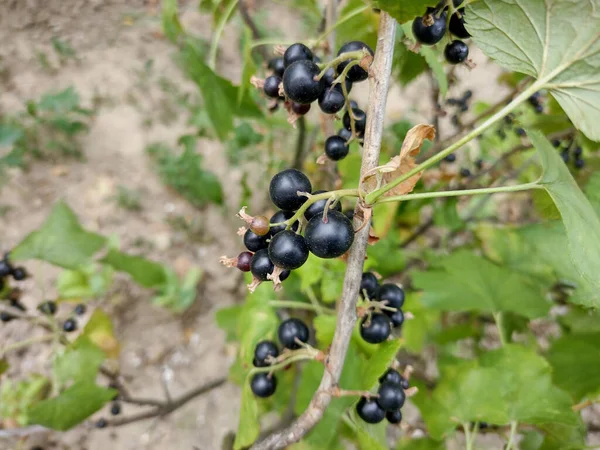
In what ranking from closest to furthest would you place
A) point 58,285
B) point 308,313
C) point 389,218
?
point 389,218, point 308,313, point 58,285

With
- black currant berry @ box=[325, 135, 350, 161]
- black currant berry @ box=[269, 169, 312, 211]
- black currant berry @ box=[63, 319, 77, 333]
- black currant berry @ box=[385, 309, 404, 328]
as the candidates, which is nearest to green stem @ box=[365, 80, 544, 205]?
black currant berry @ box=[269, 169, 312, 211]

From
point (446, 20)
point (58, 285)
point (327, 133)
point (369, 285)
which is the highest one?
point (446, 20)

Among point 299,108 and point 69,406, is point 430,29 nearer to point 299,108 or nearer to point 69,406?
point 299,108

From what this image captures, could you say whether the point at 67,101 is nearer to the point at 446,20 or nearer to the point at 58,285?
the point at 58,285

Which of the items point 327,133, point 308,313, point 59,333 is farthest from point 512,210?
point 59,333

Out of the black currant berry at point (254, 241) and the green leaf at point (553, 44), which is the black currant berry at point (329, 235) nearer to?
→ the black currant berry at point (254, 241)
